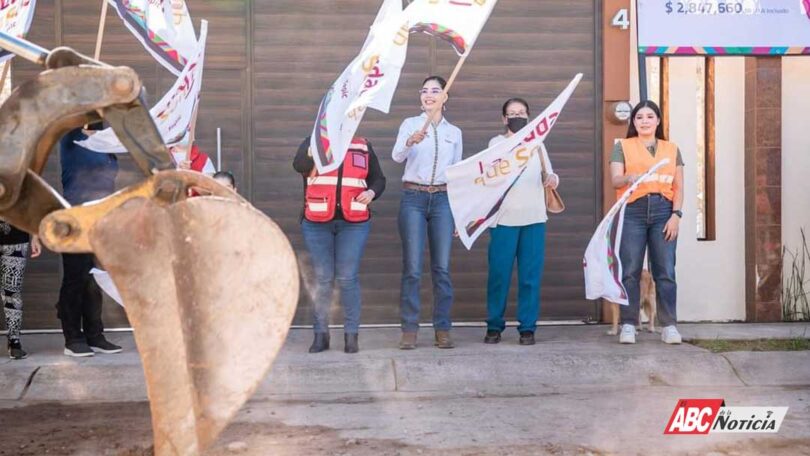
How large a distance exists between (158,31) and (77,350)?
249 centimetres

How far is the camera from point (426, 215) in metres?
8.19

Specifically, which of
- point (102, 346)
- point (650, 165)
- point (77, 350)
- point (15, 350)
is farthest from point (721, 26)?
point (15, 350)

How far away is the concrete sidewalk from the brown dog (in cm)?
74

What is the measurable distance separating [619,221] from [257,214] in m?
5.74

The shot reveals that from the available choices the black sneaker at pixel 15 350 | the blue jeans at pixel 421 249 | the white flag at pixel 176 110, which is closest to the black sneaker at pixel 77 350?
the black sneaker at pixel 15 350

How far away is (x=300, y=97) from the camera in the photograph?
952 cm

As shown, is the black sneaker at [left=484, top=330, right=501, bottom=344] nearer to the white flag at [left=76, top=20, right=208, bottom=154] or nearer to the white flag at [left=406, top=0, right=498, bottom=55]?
the white flag at [left=406, top=0, right=498, bottom=55]

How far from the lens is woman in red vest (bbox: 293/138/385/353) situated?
311 inches

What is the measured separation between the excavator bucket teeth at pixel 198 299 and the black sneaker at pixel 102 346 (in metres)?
5.32

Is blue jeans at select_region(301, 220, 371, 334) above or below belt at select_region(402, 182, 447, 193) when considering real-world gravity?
below

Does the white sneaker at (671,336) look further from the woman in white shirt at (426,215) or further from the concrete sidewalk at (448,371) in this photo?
the woman in white shirt at (426,215)

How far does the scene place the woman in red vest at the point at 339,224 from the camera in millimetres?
7898

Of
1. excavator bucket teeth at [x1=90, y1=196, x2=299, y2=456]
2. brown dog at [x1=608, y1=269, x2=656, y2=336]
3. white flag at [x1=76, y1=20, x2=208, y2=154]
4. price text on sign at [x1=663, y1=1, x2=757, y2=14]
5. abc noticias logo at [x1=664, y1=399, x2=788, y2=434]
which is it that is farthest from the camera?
price text on sign at [x1=663, y1=1, x2=757, y2=14]

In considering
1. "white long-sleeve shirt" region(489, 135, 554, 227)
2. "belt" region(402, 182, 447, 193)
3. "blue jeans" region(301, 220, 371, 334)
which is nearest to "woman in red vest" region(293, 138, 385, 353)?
"blue jeans" region(301, 220, 371, 334)
